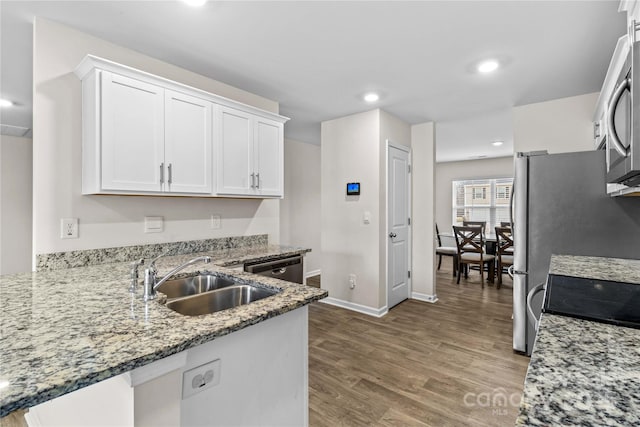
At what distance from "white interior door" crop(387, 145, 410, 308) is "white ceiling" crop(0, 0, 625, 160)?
85 centimetres

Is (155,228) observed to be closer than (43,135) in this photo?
No

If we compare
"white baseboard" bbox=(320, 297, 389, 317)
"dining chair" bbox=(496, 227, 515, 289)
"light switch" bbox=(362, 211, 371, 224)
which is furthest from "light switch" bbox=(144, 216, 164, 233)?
"dining chair" bbox=(496, 227, 515, 289)

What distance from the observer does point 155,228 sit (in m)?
2.38

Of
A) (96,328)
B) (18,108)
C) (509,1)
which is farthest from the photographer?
(18,108)

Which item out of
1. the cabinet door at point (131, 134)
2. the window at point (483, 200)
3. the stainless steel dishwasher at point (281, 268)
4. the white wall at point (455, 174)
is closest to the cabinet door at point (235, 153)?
the cabinet door at point (131, 134)

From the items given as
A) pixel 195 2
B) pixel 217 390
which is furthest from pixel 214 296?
pixel 195 2

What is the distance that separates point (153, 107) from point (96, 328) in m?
1.62

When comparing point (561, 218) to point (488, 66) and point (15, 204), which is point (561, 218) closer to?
point (488, 66)

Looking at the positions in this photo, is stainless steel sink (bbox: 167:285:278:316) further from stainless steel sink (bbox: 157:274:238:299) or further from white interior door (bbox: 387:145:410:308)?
white interior door (bbox: 387:145:410:308)

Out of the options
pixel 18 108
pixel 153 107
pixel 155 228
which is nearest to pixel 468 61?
pixel 153 107

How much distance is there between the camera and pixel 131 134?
1991 millimetres

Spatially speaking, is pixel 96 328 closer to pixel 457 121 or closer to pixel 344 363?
pixel 344 363

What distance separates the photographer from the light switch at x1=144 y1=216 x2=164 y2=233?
2329 mm

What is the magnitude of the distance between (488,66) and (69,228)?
3236 millimetres
